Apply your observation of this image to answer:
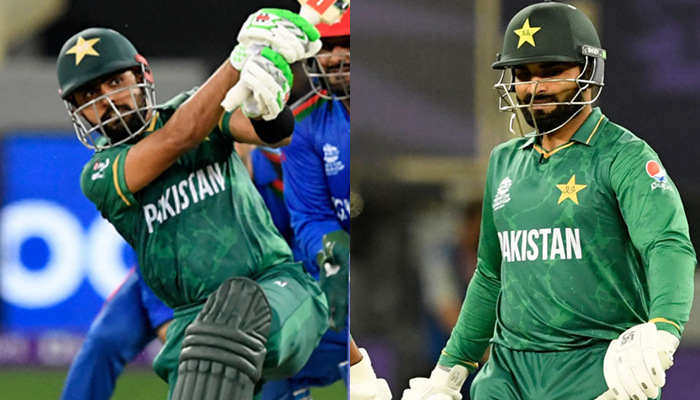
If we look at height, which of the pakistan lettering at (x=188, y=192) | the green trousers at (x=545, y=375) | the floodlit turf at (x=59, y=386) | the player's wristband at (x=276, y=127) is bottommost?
the floodlit turf at (x=59, y=386)

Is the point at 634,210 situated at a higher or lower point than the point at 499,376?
higher

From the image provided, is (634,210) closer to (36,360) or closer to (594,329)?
(594,329)

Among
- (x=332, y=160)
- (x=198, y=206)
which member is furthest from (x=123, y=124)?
(x=332, y=160)

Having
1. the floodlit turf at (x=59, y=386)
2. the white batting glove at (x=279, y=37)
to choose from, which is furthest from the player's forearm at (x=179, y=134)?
the floodlit turf at (x=59, y=386)

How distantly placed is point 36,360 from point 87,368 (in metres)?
0.22

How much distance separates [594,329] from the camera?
278 centimetres

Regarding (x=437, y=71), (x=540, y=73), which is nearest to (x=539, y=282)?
(x=540, y=73)

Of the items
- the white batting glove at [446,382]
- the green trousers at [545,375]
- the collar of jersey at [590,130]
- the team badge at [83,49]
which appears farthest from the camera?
the team badge at [83,49]

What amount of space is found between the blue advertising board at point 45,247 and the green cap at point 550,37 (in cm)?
186

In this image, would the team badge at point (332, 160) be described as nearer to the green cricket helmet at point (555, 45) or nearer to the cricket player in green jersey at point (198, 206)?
the cricket player in green jersey at point (198, 206)

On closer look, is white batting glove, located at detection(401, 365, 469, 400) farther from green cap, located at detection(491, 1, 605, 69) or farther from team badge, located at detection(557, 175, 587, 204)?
green cap, located at detection(491, 1, 605, 69)

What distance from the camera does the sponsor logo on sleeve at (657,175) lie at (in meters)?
2.64

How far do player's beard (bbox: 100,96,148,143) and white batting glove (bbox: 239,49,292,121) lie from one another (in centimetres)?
43

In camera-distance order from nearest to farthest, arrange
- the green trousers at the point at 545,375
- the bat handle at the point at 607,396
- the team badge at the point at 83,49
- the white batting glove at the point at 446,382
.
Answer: the bat handle at the point at 607,396, the green trousers at the point at 545,375, the white batting glove at the point at 446,382, the team badge at the point at 83,49
